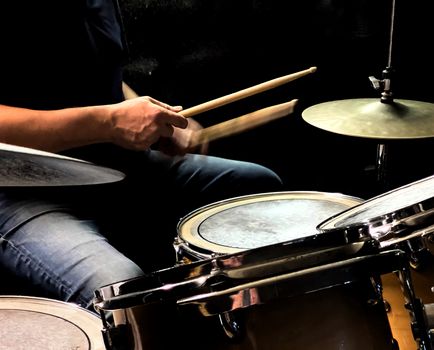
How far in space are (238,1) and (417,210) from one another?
141 cm

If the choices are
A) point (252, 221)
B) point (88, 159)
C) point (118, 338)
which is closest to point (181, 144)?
point (88, 159)

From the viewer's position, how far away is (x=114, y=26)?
1725mm

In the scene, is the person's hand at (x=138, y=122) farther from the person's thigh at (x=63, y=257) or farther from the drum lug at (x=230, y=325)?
the drum lug at (x=230, y=325)

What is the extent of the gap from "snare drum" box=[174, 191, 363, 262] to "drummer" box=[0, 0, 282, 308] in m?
0.14

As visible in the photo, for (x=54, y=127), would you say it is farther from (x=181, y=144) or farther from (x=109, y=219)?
(x=181, y=144)

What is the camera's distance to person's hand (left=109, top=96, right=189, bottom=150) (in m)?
1.51

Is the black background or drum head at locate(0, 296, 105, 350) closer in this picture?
drum head at locate(0, 296, 105, 350)

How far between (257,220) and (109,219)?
37cm

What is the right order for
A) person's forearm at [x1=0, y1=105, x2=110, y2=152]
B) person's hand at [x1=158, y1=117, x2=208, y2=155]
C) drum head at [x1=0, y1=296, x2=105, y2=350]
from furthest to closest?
person's hand at [x1=158, y1=117, x2=208, y2=155]
person's forearm at [x1=0, y1=105, x2=110, y2=152]
drum head at [x1=0, y1=296, x2=105, y2=350]

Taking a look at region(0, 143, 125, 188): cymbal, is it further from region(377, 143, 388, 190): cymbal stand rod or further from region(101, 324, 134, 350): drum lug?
region(377, 143, 388, 190): cymbal stand rod

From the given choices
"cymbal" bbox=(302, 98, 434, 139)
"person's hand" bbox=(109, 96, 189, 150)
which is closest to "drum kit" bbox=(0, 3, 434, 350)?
"person's hand" bbox=(109, 96, 189, 150)

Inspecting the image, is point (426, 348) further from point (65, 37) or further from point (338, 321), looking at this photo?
point (65, 37)

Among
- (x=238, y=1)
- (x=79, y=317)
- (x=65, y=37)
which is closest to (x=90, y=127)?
(x=65, y=37)

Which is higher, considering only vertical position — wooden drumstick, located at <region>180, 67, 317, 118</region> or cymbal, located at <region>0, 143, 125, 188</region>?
cymbal, located at <region>0, 143, 125, 188</region>
